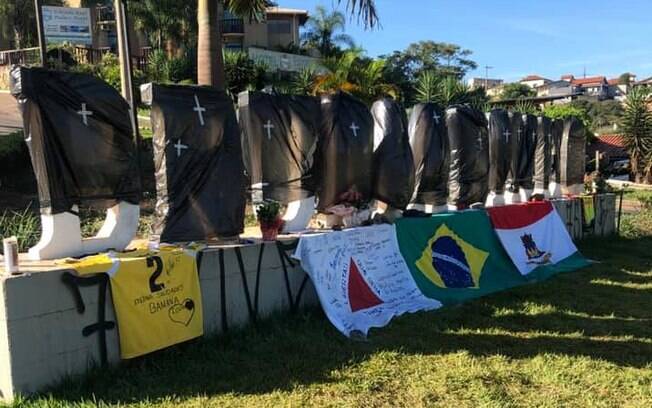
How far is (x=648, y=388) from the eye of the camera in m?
5.18

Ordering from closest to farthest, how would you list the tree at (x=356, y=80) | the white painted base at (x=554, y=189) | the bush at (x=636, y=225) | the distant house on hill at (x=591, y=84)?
1. the white painted base at (x=554, y=189)
2. the bush at (x=636, y=225)
3. the tree at (x=356, y=80)
4. the distant house on hill at (x=591, y=84)

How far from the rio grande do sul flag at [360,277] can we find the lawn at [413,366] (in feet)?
0.74

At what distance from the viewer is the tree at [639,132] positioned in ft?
89.9

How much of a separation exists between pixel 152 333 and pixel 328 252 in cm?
248

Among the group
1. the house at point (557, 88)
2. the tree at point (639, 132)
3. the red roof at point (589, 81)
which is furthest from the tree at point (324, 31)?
the red roof at point (589, 81)

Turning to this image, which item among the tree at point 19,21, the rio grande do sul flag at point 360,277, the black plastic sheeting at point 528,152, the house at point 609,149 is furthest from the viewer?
the tree at point 19,21

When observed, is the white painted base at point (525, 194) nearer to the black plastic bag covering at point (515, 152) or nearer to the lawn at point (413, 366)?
the black plastic bag covering at point (515, 152)

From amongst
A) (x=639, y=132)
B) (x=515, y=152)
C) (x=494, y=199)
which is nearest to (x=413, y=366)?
(x=494, y=199)

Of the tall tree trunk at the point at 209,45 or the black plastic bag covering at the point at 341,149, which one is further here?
the tall tree trunk at the point at 209,45

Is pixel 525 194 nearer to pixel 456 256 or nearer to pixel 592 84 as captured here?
pixel 456 256

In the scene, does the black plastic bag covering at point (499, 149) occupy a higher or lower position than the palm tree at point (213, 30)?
lower

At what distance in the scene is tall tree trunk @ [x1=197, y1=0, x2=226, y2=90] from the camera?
35.9 ft

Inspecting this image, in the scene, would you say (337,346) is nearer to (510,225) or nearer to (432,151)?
(432,151)

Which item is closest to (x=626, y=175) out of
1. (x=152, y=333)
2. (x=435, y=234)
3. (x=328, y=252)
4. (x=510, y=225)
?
(x=510, y=225)
